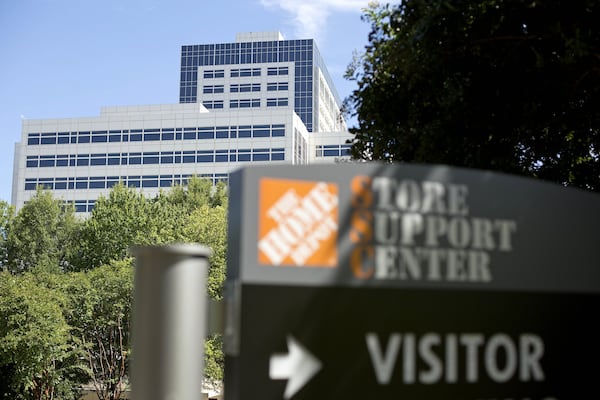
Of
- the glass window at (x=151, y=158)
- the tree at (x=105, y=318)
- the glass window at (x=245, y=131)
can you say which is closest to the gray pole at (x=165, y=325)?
the tree at (x=105, y=318)

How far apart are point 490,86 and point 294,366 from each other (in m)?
7.00

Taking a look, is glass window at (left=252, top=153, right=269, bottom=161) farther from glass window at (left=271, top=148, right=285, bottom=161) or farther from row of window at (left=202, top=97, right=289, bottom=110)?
row of window at (left=202, top=97, right=289, bottom=110)

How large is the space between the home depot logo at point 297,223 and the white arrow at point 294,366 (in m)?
0.46

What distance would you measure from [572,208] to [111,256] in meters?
36.6

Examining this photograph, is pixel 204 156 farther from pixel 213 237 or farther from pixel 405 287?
pixel 405 287

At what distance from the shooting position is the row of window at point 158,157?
3541 inches

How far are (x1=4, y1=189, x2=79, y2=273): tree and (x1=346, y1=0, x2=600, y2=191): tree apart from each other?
131 feet

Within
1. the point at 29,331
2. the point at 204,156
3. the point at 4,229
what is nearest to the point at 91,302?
the point at 29,331

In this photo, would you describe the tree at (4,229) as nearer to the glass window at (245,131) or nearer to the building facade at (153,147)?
the building facade at (153,147)

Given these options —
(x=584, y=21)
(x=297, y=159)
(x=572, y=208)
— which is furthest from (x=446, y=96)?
(x=297, y=159)

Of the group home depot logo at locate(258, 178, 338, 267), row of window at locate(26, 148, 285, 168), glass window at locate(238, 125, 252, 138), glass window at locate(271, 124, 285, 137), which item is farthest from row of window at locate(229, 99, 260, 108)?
home depot logo at locate(258, 178, 338, 267)

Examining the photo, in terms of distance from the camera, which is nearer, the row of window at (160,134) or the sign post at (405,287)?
the sign post at (405,287)

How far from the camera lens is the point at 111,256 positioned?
39406 millimetres

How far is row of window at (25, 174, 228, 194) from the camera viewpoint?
300 feet
